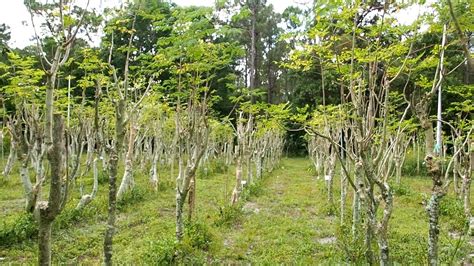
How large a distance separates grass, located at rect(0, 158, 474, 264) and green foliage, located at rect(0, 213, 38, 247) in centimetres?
2

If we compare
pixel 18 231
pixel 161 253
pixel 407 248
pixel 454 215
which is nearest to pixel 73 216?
pixel 18 231

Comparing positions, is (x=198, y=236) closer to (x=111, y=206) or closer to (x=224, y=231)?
(x=224, y=231)

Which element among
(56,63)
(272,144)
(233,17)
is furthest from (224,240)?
(272,144)

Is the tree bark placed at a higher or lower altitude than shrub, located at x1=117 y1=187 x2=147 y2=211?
higher

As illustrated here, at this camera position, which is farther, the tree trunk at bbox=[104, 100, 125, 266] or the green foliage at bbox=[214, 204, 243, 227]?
the green foliage at bbox=[214, 204, 243, 227]

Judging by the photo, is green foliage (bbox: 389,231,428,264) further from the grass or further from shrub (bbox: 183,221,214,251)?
shrub (bbox: 183,221,214,251)

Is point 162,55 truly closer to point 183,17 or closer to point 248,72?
point 183,17

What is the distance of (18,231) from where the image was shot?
785 centimetres

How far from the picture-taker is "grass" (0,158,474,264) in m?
6.85

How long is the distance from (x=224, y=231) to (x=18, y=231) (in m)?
4.31

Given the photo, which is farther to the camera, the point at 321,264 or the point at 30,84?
the point at 30,84

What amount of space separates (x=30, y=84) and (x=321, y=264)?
6926mm

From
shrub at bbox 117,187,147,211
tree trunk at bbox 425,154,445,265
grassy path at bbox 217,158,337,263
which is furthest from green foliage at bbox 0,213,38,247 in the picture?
tree trunk at bbox 425,154,445,265

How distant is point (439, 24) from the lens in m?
4.86
